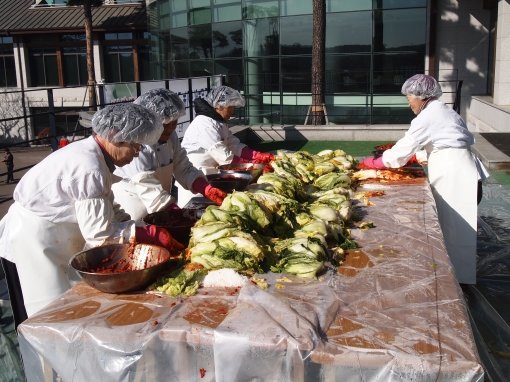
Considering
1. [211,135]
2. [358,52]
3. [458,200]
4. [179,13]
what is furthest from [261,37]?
[458,200]

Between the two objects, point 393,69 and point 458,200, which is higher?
point 393,69

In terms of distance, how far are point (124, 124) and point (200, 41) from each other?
58.0ft

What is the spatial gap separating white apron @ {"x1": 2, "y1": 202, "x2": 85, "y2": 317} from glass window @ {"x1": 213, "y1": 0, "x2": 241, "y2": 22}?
1651 centimetres

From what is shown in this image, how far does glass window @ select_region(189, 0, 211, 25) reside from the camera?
774 inches

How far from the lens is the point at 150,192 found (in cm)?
412

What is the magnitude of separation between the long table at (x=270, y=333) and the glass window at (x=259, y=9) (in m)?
16.6

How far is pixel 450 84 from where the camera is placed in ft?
59.1

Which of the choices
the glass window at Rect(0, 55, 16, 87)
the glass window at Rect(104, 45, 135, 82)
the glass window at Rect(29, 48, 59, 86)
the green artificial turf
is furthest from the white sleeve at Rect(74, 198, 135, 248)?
the glass window at Rect(0, 55, 16, 87)

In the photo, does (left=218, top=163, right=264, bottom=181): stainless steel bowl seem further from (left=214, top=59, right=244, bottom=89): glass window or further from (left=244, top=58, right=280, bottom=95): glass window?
(left=214, top=59, right=244, bottom=89): glass window

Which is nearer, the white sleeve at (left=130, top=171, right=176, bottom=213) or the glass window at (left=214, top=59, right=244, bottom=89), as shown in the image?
the white sleeve at (left=130, top=171, right=176, bottom=213)

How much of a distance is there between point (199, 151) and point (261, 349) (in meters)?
3.80

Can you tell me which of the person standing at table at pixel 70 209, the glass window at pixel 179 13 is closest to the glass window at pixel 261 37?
the glass window at pixel 179 13

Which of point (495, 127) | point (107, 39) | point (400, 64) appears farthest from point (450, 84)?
point (107, 39)

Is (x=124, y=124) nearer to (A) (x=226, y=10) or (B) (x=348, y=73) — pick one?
(B) (x=348, y=73)
